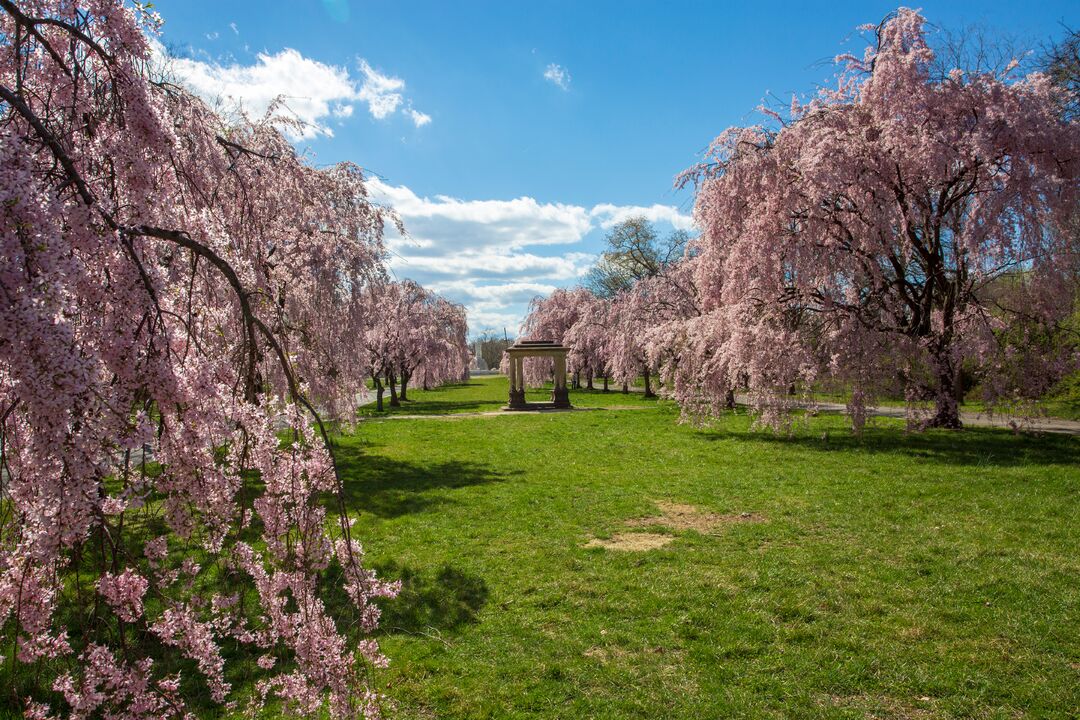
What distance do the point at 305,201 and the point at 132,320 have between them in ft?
29.5

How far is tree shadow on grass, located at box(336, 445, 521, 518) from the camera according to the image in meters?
10.0

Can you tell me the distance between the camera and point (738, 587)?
615 cm

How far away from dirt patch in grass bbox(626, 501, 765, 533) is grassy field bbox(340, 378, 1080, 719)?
60 mm

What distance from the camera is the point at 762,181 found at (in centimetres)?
1384

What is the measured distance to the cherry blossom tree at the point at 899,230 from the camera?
12.0 metres

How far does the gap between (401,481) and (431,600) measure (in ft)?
20.5

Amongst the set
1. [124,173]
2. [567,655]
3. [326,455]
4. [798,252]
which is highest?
[798,252]

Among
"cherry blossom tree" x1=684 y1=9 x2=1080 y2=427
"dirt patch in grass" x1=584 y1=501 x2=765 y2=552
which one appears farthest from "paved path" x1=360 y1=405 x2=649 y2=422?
"dirt patch in grass" x1=584 y1=501 x2=765 y2=552

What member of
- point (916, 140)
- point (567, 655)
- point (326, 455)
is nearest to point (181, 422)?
point (326, 455)

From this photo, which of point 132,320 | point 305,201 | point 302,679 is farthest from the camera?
point 305,201

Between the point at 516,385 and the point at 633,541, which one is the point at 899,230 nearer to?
the point at 633,541

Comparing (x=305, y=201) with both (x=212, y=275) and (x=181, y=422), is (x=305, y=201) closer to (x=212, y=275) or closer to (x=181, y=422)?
(x=212, y=275)

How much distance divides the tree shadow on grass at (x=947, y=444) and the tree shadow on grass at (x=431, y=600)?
9.65 metres

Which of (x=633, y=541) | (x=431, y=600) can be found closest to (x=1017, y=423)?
(x=633, y=541)
